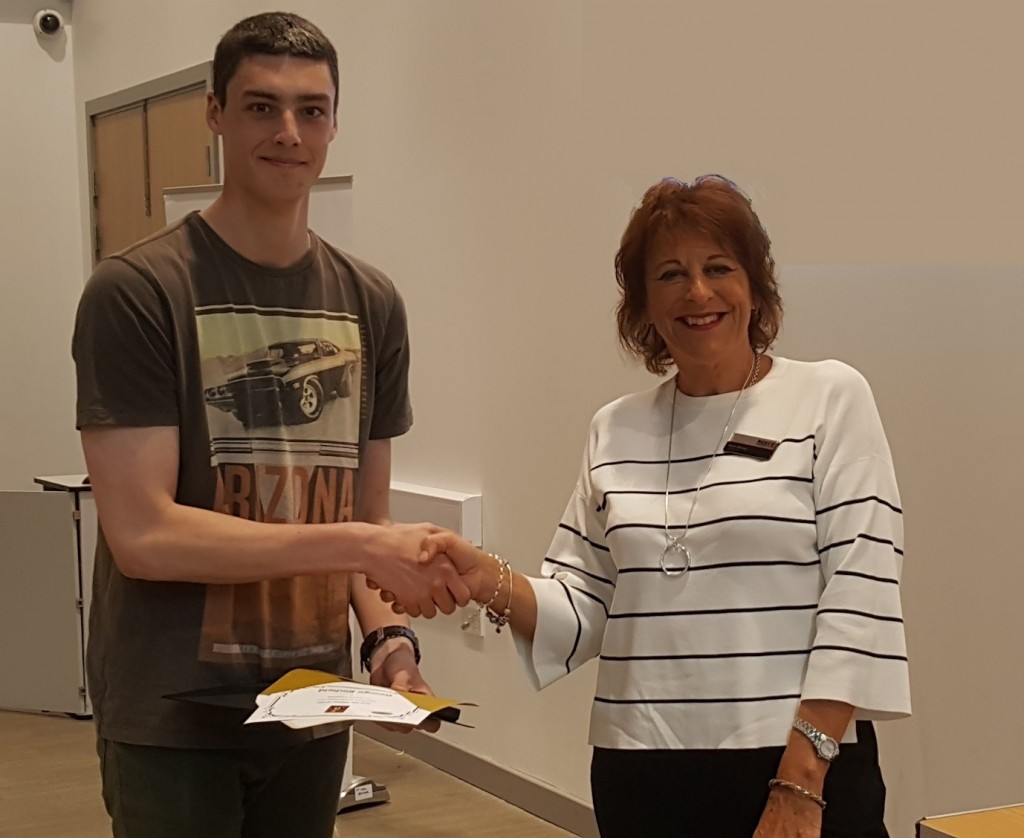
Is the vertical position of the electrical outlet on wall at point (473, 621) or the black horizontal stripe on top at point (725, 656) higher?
the black horizontal stripe on top at point (725, 656)

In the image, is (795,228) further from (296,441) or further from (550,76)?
(296,441)

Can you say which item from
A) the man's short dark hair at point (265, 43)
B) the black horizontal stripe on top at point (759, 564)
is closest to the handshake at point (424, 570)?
the black horizontal stripe on top at point (759, 564)

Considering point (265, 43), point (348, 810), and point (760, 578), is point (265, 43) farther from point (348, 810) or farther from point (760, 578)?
point (348, 810)

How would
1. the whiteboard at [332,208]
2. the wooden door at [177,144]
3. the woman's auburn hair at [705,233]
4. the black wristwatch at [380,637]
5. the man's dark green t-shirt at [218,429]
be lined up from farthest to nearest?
the wooden door at [177,144] → the whiteboard at [332,208] → the black wristwatch at [380,637] → the woman's auburn hair at [705,233] → the man's dark green t-shirt at [218,429]

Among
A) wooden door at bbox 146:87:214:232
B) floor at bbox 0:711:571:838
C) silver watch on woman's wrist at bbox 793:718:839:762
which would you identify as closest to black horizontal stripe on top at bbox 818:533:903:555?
silver watch on woman's wrist at bbox 793:718:839:762

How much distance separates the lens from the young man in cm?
179

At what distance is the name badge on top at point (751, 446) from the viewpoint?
191 centimetres

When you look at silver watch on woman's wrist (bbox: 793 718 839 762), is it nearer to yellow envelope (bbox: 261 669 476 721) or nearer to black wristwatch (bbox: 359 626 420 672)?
yellow envelope (bbox: 261 669 476 721)

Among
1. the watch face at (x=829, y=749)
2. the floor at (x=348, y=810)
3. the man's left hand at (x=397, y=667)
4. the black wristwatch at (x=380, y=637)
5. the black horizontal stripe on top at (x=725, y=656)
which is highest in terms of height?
the black horizontal stripe on top at (x=725, y=656)

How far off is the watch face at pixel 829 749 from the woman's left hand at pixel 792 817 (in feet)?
0.21

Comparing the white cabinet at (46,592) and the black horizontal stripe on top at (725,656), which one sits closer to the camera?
the black horizontal stripe on top at (725,656)

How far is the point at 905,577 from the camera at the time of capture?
312 cm

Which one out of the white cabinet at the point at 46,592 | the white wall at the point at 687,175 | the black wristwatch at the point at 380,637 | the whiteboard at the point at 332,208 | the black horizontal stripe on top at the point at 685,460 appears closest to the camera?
the black horizontal stripe on top at the point at 685,460

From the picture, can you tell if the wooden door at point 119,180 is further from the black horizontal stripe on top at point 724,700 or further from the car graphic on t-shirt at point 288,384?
the black horizontal stripe on top at point 724,700
